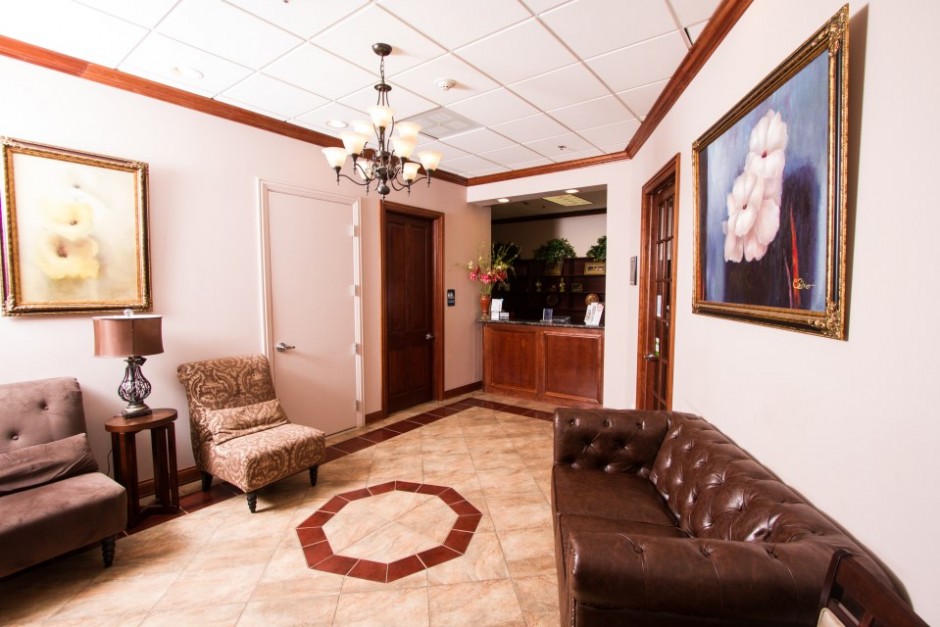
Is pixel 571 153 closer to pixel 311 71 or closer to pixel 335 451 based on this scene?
pixel 311 71

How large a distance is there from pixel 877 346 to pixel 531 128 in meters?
3.30

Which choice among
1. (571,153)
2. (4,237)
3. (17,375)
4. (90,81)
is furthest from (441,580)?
(571,153)

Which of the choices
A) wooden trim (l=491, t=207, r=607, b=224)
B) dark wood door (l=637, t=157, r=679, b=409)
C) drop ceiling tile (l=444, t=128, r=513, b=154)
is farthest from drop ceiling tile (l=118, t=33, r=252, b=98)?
wooden trim (l=491, t=207, r=607, b=224)

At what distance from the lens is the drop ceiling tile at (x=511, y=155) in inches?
178

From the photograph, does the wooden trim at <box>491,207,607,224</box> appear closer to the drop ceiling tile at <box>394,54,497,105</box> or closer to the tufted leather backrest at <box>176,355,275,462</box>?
the drop ceiling tile at <box>394,54,497,105</box>

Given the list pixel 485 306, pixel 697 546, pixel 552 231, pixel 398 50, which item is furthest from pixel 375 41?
pixel 552 231

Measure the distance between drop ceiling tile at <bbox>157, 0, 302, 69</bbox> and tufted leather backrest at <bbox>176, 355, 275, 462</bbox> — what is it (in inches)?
82.2

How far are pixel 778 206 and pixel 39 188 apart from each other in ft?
12.7

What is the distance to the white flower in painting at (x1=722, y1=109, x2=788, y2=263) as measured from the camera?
1.59 metres

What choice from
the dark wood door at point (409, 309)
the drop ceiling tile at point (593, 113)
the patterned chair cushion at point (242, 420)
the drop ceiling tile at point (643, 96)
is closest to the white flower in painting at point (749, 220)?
the drop ceiling tile at point (643, 96)

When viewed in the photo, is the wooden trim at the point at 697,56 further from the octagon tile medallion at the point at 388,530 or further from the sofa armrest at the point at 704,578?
the octagon tile medallion at the point at 388,530

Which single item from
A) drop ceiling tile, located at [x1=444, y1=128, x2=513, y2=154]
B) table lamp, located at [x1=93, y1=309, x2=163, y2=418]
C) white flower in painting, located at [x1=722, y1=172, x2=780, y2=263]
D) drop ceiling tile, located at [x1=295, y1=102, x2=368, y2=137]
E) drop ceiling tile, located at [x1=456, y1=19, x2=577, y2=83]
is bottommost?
table lamp, located at [x1=93, y1=309, x2=163, y2=418]

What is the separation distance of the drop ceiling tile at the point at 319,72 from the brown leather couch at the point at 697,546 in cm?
286

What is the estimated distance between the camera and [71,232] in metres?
2.70
